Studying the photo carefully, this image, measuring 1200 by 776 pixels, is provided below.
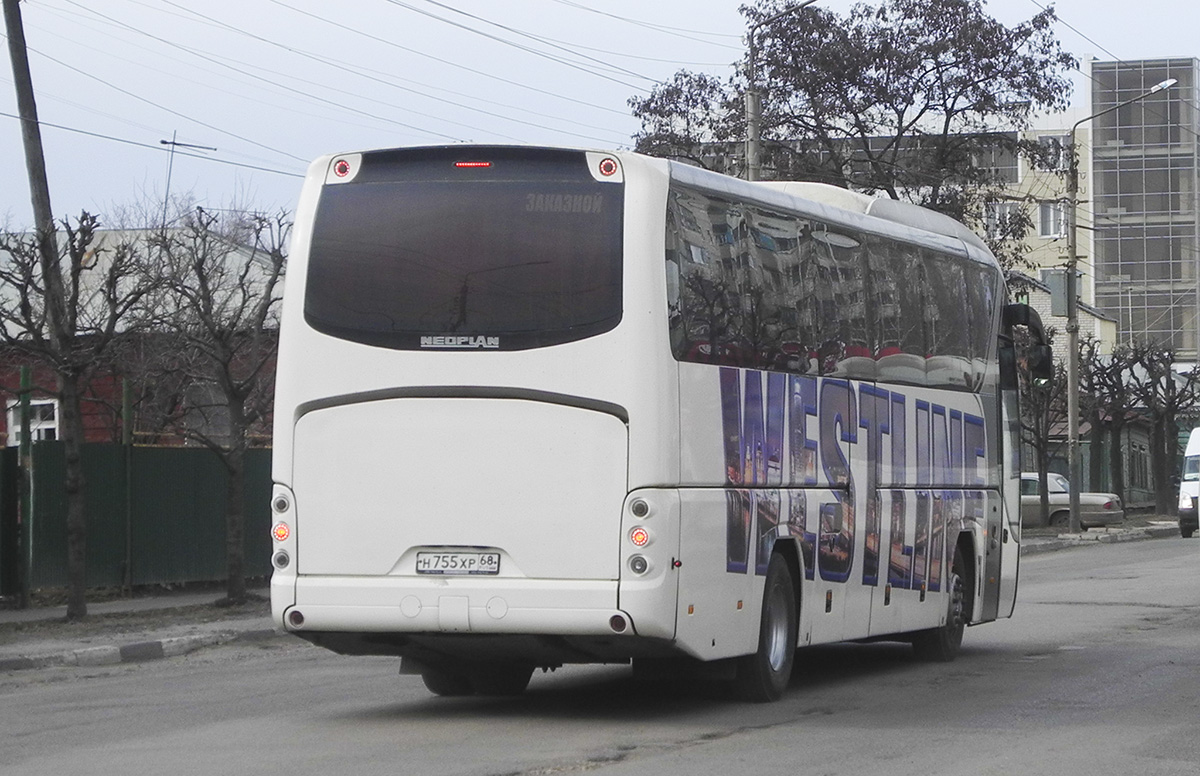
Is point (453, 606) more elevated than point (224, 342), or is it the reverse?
point (224, 342)

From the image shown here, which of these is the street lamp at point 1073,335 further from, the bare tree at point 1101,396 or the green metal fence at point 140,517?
the green metal fence at point 140,517

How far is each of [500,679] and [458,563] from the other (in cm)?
202

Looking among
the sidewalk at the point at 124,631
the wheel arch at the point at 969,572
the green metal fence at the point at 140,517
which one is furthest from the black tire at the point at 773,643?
the green metal fence at the point at 140,517

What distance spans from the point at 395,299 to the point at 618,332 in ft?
4.34

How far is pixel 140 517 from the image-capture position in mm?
20906

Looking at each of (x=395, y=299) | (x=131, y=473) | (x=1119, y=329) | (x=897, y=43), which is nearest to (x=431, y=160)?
(x=395, y=299)

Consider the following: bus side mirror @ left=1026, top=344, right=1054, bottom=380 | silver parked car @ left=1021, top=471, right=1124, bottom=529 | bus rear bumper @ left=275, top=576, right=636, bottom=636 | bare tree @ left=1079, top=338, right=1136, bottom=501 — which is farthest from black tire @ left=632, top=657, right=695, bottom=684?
bare tree @ left=1079, top=338, right=1136, bottom=501

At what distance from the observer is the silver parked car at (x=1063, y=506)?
152 ft

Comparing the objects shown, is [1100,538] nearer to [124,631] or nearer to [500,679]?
[124,631]

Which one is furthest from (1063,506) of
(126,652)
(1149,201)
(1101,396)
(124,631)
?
(1149,201)

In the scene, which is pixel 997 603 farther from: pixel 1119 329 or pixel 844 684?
pixel 1119 329

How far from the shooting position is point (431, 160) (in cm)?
1055

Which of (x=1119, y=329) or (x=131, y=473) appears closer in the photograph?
(x=131, y=473)

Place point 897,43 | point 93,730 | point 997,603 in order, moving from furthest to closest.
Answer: point 897,43 → point 997,603 → point 93,730
